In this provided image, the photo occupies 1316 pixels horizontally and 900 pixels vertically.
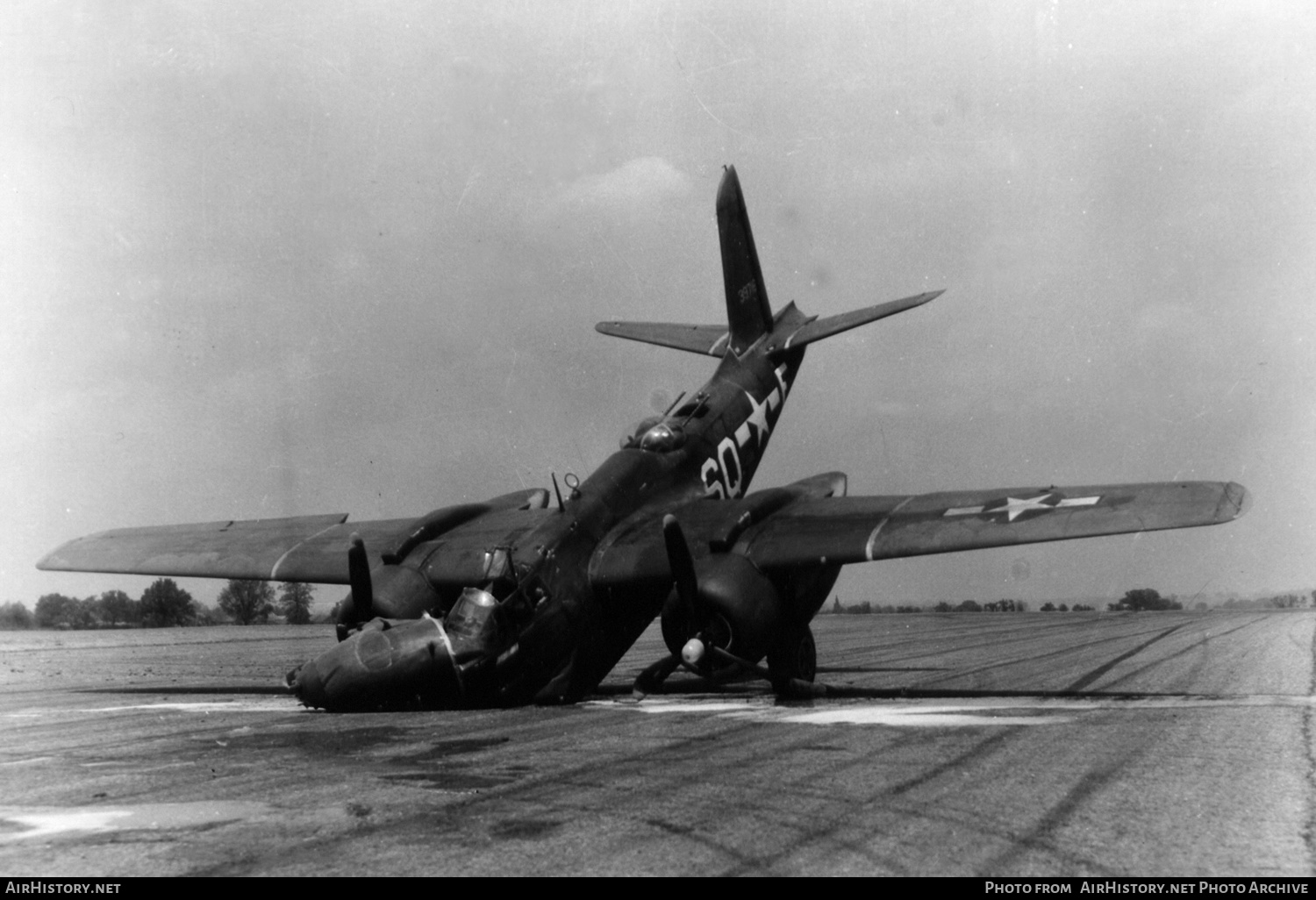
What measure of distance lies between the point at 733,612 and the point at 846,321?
1193 centimetres

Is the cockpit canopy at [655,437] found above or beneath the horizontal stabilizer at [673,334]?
beneath

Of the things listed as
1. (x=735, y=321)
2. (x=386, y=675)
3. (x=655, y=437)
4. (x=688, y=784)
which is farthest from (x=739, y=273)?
(x=688, y=784)

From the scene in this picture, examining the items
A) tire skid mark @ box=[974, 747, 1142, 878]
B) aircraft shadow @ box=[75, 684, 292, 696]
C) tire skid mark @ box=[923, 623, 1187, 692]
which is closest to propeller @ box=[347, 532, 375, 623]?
aircraft shadow @ box=[75, 684, 292, 696]

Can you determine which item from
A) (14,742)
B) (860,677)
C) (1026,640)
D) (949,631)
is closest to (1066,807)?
(14,742)

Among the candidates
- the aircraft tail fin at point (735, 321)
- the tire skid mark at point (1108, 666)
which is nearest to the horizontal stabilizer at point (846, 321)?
the aircraft tail fin at point (735, 321)

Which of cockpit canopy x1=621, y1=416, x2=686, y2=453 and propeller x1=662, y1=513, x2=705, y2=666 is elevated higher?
cockpit canopy x1=621, y1=416, x2=686, y2=453

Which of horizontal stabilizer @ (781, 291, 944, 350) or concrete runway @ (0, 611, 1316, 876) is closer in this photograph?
concrete runway @ (0, 611, 1316, 876)

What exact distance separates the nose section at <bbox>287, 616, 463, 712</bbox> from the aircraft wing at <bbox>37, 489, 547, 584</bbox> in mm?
4345

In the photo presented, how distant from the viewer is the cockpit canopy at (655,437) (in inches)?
866

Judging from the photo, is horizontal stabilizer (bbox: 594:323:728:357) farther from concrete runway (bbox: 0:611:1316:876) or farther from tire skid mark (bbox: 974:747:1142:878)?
tire skid mark (bbox: 974:747:1142:878)

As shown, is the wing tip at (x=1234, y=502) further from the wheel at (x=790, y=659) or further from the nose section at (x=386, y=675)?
the nose section at (x=386, y=675)

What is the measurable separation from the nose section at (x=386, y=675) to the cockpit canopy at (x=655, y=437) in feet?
22.4

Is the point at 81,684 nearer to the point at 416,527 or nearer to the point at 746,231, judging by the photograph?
the point at 416,527

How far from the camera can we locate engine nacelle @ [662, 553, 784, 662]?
17.0 meters
